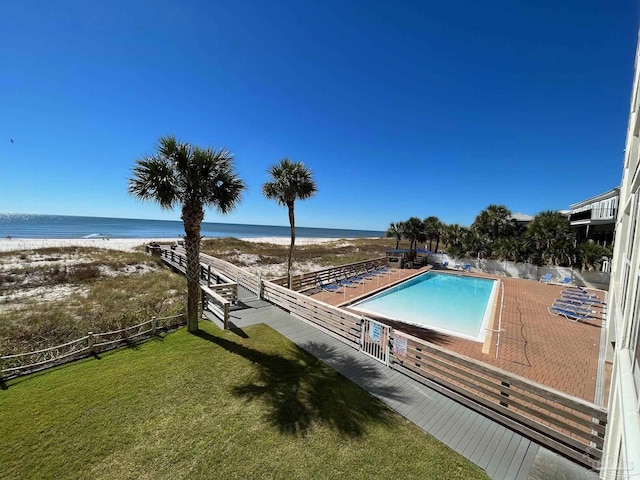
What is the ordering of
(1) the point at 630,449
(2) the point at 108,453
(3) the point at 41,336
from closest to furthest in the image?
(1) the point at 630,449
(2) the point at 108,453
(3) the point at 41,336

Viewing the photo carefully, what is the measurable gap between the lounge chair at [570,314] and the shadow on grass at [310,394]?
418 inches

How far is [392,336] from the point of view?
6934 millimetres

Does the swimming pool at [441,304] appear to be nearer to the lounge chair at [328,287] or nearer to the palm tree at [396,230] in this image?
the lounge chair at [328,287]

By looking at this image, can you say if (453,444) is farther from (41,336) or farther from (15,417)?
(41,336)

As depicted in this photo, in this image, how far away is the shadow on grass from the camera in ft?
16.5

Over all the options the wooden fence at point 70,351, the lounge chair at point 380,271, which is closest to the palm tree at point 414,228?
the lounge chair at point 380,271

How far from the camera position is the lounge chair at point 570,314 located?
11.4 meters

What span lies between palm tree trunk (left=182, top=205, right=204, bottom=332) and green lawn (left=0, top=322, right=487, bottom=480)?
1.86m

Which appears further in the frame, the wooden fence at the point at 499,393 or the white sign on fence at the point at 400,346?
the white sign on fence at the point at 400,346

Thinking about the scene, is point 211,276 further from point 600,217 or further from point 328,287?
point 600,217

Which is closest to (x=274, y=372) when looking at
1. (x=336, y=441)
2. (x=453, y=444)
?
(x=336, y=441)

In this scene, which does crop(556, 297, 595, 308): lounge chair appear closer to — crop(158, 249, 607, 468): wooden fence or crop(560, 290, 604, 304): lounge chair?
crop(560, 290, 604, 304): lounge chair

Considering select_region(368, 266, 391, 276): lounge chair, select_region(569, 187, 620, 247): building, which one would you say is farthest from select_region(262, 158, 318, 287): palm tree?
select_region(569, 187, 620, 247): building

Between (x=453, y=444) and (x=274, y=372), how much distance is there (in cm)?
405
